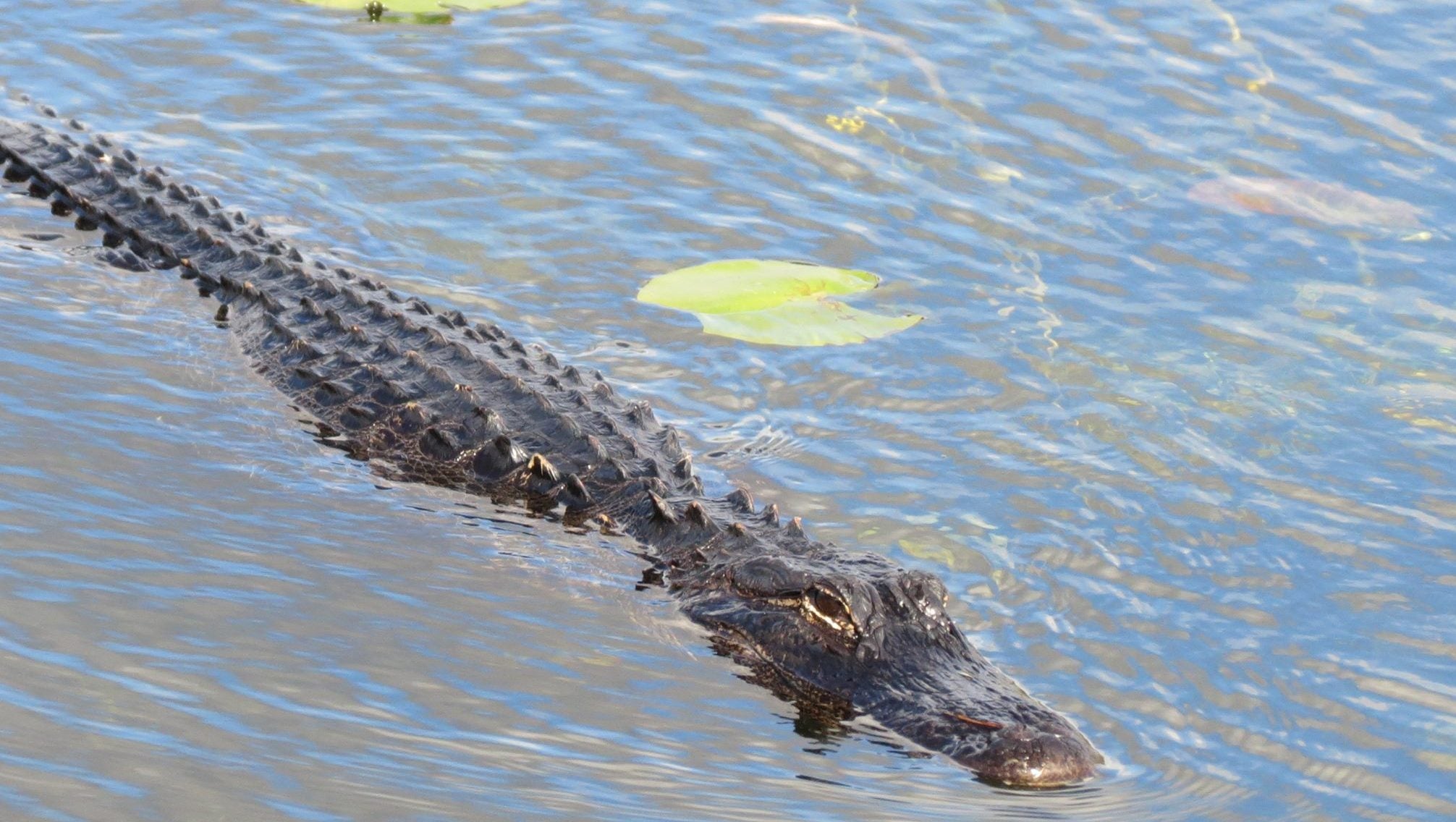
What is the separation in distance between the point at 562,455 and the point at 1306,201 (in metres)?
5.92

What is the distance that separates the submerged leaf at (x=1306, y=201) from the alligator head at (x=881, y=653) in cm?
541

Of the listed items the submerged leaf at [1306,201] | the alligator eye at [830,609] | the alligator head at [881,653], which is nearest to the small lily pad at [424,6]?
the submerged leaf at [1306,201]

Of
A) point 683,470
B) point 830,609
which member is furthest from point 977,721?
point 683,470

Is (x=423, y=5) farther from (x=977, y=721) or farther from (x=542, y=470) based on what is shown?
(x=977, y=721)

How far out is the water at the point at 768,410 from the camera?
577 cm

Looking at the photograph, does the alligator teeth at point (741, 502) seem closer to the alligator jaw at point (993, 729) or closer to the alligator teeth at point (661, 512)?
the alligator teeth at point (661, 512)

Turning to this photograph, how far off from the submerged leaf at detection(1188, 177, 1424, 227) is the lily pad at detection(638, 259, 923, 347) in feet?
9.10

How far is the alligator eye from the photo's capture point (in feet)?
21.8

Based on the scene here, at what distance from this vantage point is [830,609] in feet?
22.0

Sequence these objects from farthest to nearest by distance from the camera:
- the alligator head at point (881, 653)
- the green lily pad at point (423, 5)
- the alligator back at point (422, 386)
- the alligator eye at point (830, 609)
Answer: the green lily pad at point (423, 5) → the alligator back at point (422, 386) → the alligator eye at point (830, 609) → the alligator head at point (881, 653)

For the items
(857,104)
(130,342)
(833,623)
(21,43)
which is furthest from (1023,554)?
(21,43)

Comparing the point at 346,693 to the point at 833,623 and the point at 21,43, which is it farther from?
the point at 21,43

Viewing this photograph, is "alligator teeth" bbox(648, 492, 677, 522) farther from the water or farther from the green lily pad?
the green lily pad

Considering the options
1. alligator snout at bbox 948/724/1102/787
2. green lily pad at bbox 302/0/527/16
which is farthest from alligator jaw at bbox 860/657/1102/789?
green lily pad at bbox 302/0/527/16
